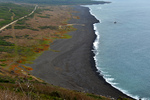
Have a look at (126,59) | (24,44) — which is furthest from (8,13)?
(126,59)

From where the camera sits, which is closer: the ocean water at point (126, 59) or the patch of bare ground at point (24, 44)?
the ocean water at point (126, 59)

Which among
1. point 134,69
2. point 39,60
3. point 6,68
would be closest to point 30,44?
point 39,60

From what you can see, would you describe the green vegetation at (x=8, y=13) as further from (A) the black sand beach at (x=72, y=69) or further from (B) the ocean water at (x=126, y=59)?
(B) the ocean water at (x=126, y=59)

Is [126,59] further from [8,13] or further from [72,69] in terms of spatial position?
[8,13]


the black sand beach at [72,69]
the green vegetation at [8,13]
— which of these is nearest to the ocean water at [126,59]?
the black sand beach at [72,69]

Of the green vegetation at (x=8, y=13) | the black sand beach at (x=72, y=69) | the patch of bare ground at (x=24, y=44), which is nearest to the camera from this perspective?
the black sand beach at (x=72, y=69)

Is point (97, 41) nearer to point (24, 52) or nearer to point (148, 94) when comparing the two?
point (24, 52)

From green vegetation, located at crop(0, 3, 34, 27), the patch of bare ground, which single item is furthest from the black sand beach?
green vegetation, located at crop(0, 3, 34, 27)

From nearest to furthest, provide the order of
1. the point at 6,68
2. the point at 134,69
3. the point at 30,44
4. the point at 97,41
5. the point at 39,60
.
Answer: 1. the point at 6,68
2. the point at 134,69
3. the point at 39,60
4. the point at 30,44
5. the point at 97,41
